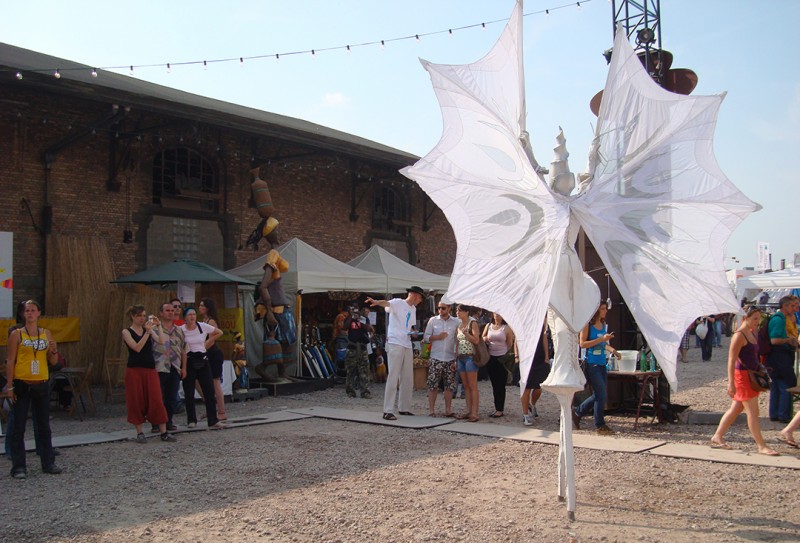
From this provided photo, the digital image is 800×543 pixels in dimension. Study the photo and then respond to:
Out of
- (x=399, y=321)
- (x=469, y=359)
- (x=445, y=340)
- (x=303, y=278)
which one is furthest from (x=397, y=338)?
(x=303, y=278)

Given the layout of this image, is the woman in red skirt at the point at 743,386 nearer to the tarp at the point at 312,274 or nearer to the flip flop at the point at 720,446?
the flip flop at the point at 720,446

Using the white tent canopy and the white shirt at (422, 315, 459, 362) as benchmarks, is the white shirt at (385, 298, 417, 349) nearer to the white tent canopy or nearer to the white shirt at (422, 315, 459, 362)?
the white shirt at (422, 315, 459, 362)

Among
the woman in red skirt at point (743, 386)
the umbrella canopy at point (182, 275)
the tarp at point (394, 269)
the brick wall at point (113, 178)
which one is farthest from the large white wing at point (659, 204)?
the tarp at point (394, 269)

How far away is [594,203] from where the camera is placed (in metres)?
4.96

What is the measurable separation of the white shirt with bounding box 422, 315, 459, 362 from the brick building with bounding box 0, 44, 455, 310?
8.10 meters

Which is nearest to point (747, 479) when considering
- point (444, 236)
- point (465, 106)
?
point (465, 106)

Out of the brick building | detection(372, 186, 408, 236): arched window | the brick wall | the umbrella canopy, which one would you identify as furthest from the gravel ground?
detection(372, 186, 408, 236): arched window

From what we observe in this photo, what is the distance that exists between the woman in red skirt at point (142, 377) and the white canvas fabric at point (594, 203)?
15.4ft

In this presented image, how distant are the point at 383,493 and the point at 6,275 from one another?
9963 mm

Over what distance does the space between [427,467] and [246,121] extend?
11339 millimetres

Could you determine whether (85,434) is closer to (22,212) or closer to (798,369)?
(22,212)

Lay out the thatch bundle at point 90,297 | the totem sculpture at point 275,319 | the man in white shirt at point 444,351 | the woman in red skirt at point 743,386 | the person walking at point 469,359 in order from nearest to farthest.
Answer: the woman in red skirt at point 743,386 → the person walking at point 469,359 → the man in white shirt at point 444,351 → the thatch bundle at point 90,297 → the totem sculpture at point 275,319

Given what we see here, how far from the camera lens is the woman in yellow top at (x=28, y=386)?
6613mm

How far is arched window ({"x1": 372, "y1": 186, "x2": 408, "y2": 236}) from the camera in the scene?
72.7ft
